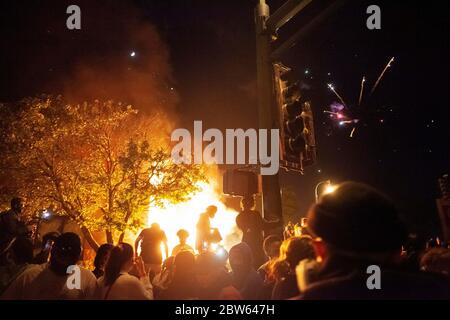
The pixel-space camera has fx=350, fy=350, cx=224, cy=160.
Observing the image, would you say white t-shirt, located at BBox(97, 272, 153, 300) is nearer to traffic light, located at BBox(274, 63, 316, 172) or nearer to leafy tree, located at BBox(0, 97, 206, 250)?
traffic light, located at BBox(274, 63, 316, 172)

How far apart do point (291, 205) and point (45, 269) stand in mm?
41361

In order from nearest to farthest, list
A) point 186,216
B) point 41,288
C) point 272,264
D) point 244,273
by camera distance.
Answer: point 41,288, point 272,264, point 244,273, point 186,216

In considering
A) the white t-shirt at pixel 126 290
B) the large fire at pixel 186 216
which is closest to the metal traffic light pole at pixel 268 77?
the white t-shirt at pixel 126 290

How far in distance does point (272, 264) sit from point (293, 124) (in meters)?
2.14

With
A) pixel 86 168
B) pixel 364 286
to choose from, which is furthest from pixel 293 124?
pixel 86 168

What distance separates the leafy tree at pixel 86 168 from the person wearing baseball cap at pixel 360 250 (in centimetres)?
1426

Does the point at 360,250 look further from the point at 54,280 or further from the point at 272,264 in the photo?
the point at 54,280

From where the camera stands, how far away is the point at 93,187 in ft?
50.4

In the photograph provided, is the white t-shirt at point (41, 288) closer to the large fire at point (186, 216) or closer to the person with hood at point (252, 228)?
the person with hood at point (252, 228)

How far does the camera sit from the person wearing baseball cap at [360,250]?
1799 millimetres

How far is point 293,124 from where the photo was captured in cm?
525

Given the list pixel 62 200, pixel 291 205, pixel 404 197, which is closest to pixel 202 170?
pixel 62 200

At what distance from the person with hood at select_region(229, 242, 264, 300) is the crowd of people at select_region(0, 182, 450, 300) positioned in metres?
0.01
